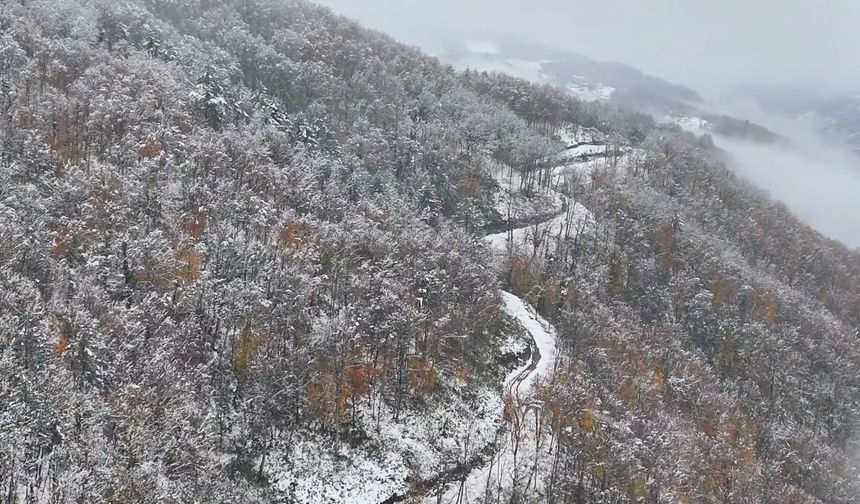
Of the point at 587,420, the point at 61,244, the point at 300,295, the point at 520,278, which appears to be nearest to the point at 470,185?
the point at 520,278

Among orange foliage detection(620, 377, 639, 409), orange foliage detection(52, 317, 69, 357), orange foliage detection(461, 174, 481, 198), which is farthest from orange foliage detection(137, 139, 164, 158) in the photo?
orange foliage detection(461, 174, 481, 198)

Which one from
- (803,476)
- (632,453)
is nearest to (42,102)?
(632,453)

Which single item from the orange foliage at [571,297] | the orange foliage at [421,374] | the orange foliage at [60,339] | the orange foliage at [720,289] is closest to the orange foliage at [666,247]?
the orange foliage at [720,289]

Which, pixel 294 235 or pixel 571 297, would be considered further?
pixel 571 297

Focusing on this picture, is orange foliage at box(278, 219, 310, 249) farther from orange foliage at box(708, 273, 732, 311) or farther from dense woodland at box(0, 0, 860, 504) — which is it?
orange foliage at box(708, 273, 732, 311)

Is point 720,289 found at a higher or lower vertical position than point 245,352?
lower

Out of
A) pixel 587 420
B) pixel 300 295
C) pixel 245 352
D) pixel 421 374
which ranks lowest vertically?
pixel 587 420

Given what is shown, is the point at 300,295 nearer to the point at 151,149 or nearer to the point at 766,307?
the point at 151,149

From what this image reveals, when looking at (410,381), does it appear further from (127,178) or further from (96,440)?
(127,178)

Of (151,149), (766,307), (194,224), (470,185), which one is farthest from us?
(470,185)
